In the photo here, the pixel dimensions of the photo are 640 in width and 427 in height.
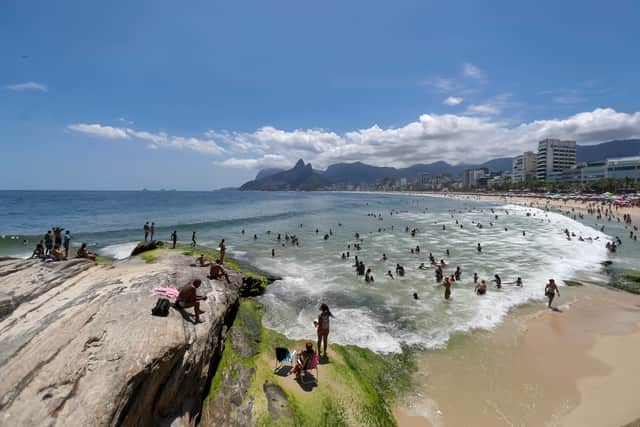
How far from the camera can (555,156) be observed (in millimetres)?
152500

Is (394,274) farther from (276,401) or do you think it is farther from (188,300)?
(188,300)

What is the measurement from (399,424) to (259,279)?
12.0 m

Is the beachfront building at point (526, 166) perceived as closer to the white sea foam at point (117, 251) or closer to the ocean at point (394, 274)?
the ocean at point (394, 274)

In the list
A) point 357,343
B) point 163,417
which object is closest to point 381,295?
point 357,343

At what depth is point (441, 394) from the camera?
8703 millimetres

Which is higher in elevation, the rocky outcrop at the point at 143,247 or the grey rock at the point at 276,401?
the rocky outcrop at the point at 143,247

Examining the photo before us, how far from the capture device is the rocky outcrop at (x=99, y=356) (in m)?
5.01

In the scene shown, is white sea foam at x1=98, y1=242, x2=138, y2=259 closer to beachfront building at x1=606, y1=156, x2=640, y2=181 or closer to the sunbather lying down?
the sunbather lying down

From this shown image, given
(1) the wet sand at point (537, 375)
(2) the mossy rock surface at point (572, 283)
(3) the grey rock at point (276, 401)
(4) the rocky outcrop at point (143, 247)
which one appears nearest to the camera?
(3) the grey rock at point (276, 401)

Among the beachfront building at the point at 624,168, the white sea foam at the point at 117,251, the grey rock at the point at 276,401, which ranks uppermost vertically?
the beachfront building at the point at 624,168

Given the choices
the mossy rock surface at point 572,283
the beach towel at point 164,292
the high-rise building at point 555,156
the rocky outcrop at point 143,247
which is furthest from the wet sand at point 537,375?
the high-rise building at point 555,156

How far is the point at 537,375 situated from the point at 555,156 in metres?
188

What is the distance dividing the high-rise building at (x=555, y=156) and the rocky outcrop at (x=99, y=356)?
190103mm

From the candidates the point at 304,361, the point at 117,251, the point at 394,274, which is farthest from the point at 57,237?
the point at 394,274
